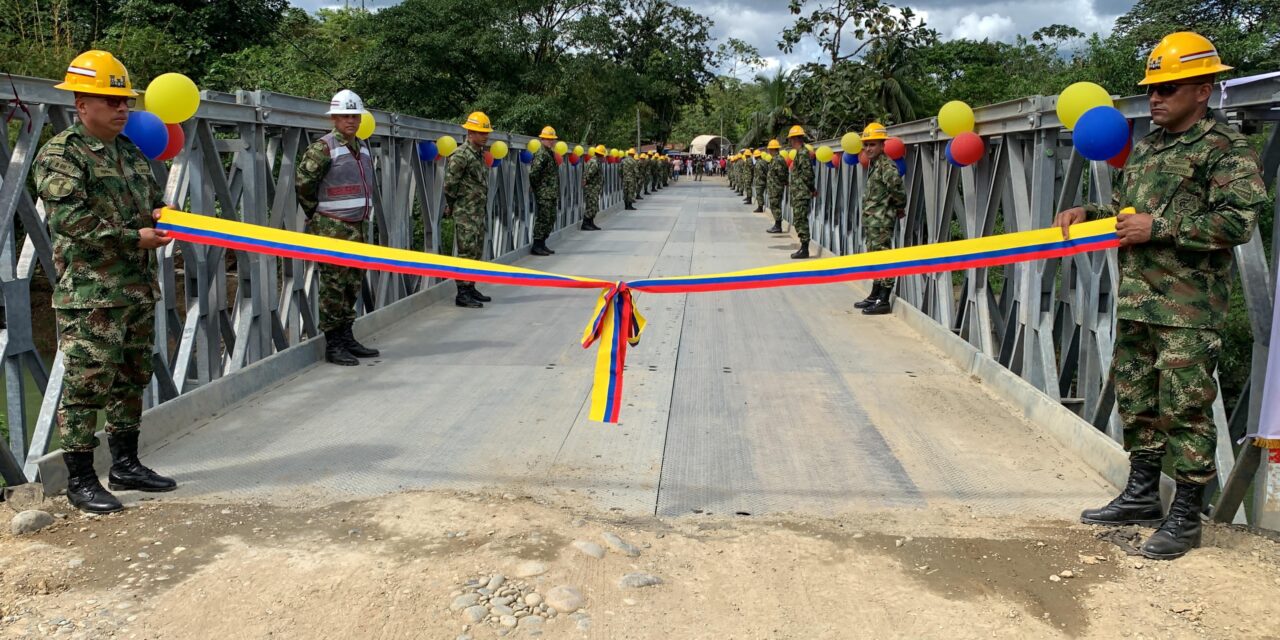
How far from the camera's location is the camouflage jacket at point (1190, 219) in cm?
366

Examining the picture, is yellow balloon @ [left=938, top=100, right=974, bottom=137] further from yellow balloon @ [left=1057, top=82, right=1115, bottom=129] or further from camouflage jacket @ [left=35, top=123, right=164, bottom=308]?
camouflage jacket @ [left=35, top=123, right=164, bottom=308]

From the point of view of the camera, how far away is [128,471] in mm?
4570

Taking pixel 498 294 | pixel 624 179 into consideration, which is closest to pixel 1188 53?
pixel 498 294

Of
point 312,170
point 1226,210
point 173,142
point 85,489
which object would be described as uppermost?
point 173,142

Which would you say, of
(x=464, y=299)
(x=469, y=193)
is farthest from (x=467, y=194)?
(x=464, y=299)

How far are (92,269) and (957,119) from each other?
18.1 ft

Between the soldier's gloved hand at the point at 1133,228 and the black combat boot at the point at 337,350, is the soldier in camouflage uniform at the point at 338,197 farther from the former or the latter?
the soldier's gloved hand at the point at 1133,228

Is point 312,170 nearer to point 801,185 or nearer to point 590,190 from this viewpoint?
point 801,185

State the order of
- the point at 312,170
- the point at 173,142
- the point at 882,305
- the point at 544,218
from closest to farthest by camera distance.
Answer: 1. the point at 173,142
2. the point at 312,170
3. the point at 882,305
4. the point at 544,218

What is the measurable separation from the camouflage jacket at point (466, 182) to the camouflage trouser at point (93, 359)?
6153mm

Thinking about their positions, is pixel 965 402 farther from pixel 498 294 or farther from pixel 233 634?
pixel 498 294

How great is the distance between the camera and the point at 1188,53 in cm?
377

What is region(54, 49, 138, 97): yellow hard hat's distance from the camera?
13.7 ft

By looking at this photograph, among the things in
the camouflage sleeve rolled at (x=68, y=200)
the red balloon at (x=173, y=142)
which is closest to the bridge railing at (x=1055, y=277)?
the camouflage sleeve rolled at (x=68, y=200)
